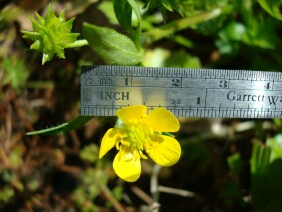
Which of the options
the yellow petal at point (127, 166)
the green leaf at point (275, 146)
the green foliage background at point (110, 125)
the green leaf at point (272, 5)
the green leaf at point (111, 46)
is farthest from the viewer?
the green foliage background at point (110, 125)

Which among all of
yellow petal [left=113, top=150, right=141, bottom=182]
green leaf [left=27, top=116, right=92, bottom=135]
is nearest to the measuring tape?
green leaf [left=27, top=116, right=92, bottom=135]

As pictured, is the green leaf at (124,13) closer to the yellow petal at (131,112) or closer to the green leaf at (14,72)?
the yellow petal at (131,112)

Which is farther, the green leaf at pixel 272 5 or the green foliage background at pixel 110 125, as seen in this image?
the green foliage background at pixel 110 125

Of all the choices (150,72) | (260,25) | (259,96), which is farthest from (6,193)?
(260,25)

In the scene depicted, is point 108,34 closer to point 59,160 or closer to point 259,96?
point 259,96

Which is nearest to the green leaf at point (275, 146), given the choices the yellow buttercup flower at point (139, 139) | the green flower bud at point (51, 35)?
the yellow buttercup flower at point (139, 139)

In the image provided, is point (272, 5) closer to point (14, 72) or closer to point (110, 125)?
point (110, 125)
